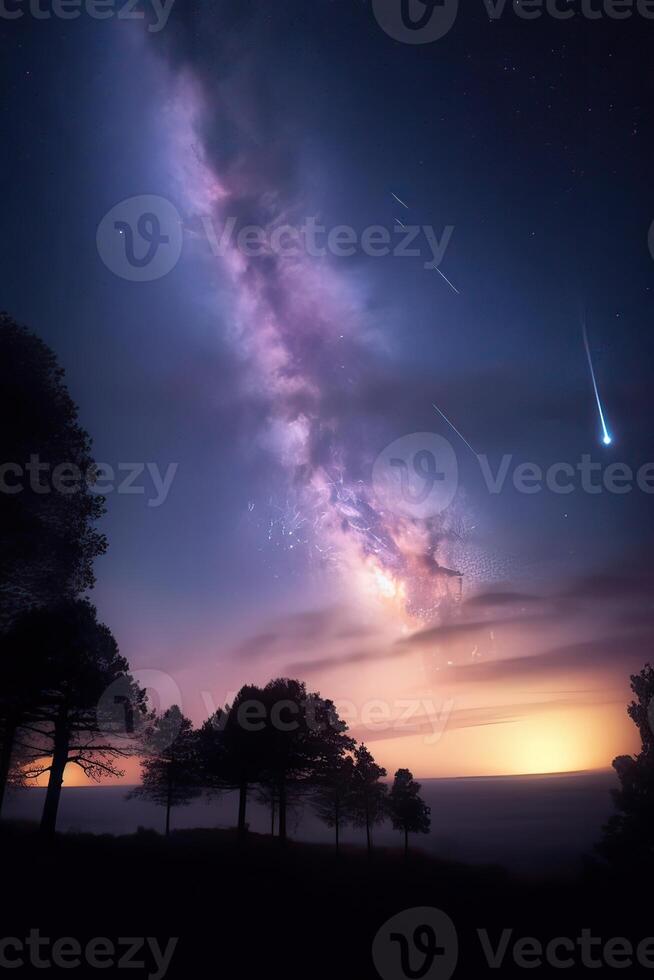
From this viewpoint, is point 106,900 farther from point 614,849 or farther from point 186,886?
point 614,849

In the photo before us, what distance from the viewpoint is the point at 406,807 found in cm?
3984

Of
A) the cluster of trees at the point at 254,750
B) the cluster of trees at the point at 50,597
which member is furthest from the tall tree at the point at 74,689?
the cluster of trees at the point at 254,750

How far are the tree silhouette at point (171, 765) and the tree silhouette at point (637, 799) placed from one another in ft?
80.0

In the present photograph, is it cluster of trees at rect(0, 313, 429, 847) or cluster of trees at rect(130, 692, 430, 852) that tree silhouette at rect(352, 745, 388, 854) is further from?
cluster of trees at rect(0, 313, 429, 847)

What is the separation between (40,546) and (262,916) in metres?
11.6

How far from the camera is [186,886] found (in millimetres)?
13961

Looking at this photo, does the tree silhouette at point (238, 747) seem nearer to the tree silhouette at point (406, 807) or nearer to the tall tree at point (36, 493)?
the tree silhouette at point (406, 807)

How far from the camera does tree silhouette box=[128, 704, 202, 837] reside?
30.8 meters

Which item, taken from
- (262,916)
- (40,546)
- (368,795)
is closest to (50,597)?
(40,546)

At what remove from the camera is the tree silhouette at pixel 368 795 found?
38.2 meters

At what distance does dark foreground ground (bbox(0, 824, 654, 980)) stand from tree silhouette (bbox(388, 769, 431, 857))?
771 inches

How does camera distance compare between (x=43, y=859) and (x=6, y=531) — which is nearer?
(x=6, y=531)

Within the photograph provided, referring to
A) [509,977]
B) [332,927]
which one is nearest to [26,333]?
[332,927]

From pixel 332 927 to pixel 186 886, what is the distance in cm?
435
